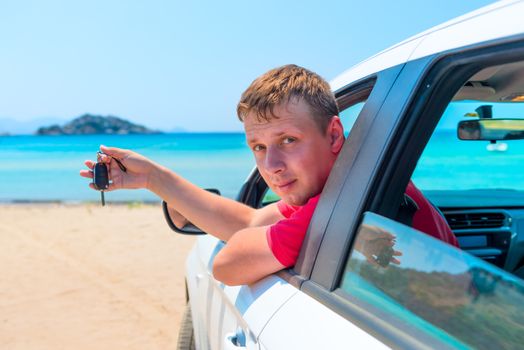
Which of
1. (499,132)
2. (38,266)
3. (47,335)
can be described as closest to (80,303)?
(47,335)

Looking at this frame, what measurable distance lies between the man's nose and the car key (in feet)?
2.90

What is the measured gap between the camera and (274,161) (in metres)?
1.81

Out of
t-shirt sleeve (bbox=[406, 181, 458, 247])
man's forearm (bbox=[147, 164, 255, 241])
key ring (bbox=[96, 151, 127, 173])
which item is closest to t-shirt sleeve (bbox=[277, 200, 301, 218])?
man's forearm (bbox=[147, 164, 255, 241])

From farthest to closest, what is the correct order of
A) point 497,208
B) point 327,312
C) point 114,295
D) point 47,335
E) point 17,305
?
point 114,295
point 17,305
point 47,335
point 497,208
point 327,312

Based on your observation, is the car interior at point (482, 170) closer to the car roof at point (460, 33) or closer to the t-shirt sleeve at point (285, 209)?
the car roof at point (460, 33)

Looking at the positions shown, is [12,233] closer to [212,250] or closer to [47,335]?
[47,335]

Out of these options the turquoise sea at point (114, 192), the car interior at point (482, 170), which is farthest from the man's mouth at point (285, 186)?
the turquoise sea at point (114, 192)

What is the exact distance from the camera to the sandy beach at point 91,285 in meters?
4.99

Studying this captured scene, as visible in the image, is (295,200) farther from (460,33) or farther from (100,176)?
(100,176)

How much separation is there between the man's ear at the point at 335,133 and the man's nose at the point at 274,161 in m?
0.18

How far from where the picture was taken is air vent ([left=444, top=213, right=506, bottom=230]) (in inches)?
114

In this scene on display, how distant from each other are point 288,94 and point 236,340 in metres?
0.80

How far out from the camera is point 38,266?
7.66m

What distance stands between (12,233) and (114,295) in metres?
5.14
